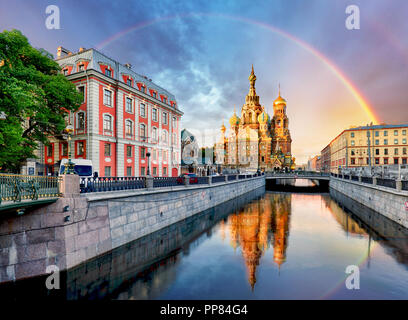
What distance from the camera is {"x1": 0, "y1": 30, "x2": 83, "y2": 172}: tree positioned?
13.6 meters

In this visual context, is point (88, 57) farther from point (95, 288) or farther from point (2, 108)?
point (95, 288)

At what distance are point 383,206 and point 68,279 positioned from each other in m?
28.4

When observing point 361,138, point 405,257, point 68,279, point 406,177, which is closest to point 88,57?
point 68,279

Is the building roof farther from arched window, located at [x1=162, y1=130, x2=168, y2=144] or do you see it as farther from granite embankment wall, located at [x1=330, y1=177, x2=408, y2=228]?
granite embankment wall, located at [x1=330, y1=177, x2=408, y2=228]

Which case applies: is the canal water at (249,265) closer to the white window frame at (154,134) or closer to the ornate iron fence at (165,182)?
the ornate iron fence at (165,182)

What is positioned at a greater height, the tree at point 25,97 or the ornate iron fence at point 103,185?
the tree at point 25,97

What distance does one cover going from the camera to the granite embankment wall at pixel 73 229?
915 cm

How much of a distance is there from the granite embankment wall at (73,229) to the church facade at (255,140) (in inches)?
3146

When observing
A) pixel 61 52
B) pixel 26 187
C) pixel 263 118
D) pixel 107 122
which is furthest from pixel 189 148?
pixel 26 187

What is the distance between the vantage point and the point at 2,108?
13398mm

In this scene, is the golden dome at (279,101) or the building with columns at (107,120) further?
the golden dome at (279,101)

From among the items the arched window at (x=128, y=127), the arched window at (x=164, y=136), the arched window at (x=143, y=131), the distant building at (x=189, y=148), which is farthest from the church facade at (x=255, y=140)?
the arched window at (x=128, y=127)

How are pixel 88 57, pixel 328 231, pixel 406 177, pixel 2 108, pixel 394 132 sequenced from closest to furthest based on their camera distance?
1. pixel 2 108
2. pixel 328 231
3. pixel 88 57
4. pixel 406 177
5. pixel 394 132

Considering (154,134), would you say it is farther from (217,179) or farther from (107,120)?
(217,179)
